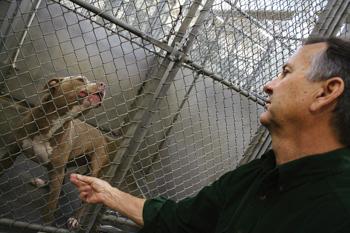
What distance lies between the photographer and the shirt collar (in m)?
1.51

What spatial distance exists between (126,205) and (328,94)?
3.69 ft

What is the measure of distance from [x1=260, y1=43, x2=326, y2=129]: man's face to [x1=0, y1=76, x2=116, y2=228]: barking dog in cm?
212

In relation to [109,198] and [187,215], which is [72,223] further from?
[187,215]

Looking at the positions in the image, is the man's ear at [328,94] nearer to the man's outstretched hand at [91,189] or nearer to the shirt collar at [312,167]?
the shirt collar at [312,167]

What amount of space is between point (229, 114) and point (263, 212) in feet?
12.7

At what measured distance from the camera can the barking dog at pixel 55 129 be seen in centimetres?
348

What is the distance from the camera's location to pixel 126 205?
2068mm

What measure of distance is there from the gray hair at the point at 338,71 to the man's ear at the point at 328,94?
0.06 ft

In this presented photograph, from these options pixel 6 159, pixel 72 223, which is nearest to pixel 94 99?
pixel 6 159

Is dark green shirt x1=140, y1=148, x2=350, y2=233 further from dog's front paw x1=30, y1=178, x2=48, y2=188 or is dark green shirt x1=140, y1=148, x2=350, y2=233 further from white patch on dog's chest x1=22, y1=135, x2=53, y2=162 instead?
dog's front paw x1=30, y1=178, x2=48, y2=188

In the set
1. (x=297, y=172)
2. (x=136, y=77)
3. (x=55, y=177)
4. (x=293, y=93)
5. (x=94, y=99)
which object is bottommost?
(x=55, y=177)

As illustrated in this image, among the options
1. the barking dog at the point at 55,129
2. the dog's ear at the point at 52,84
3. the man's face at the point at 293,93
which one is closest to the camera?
the man's face at the point at 293,93

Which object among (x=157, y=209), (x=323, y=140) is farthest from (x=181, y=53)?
(x=323, y=140)

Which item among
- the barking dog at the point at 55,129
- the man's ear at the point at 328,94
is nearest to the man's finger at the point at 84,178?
the man's ear at the point at 328,94
